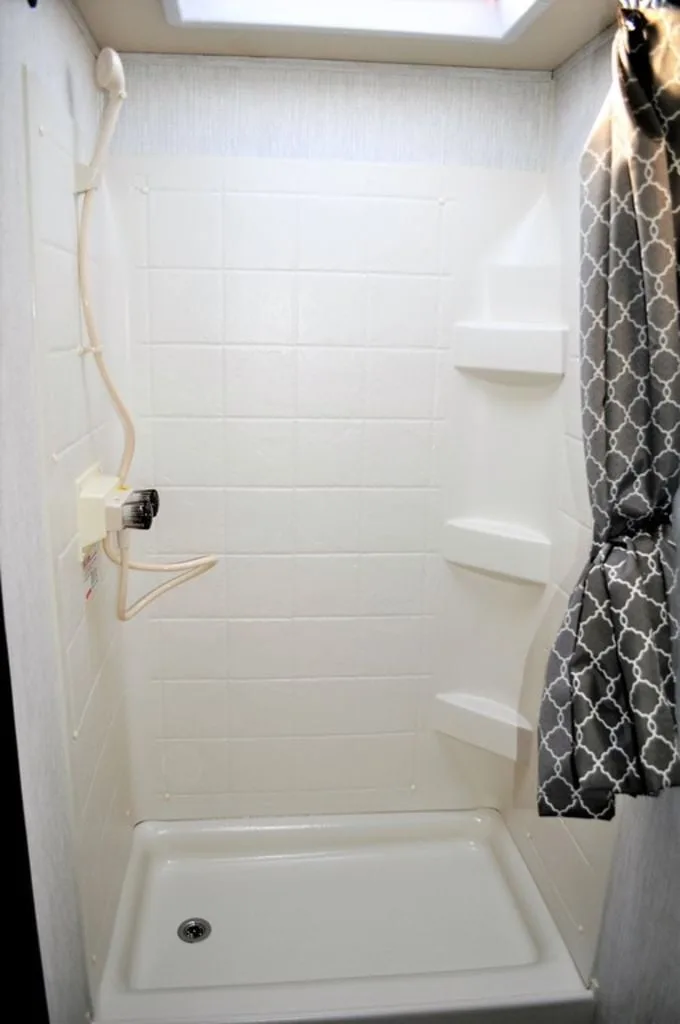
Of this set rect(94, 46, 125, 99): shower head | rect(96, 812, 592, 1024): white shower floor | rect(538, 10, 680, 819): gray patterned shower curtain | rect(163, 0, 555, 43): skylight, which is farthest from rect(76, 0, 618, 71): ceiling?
rect(96, 812, 592, 1024): white shower floor

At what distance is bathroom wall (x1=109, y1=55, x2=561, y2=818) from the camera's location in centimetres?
184

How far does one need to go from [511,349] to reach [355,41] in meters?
0.75

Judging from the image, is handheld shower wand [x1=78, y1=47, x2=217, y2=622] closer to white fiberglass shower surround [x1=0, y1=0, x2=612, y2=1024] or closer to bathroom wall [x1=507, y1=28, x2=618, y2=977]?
white fiberglass shower surround [x1=0, y1=0, x2=612, y2=1024]

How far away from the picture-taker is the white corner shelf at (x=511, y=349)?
184 centimetres

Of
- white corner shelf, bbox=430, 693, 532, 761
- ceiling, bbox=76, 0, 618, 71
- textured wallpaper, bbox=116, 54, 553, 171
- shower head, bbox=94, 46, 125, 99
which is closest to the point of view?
shower head, bbox=94, 46, 125, 99

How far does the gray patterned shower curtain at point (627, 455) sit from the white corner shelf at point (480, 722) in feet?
2.53

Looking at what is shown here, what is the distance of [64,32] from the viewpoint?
1469 mm

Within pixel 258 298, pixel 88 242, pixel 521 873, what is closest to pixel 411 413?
pixel 258 298

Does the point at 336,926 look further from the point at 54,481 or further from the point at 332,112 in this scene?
the point at 332,112

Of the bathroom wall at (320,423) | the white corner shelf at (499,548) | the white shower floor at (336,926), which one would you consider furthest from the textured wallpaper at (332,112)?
the white shower floor at (336,926)

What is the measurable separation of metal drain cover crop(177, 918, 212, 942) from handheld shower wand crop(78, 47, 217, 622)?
74 centimetres

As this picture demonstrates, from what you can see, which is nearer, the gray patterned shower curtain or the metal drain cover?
the gray patterned shower curtain

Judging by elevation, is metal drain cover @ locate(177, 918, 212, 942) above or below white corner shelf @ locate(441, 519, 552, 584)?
below

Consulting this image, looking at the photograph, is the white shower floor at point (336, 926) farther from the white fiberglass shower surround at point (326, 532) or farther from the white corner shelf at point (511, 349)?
the white corner shelf at point (511, 349)
